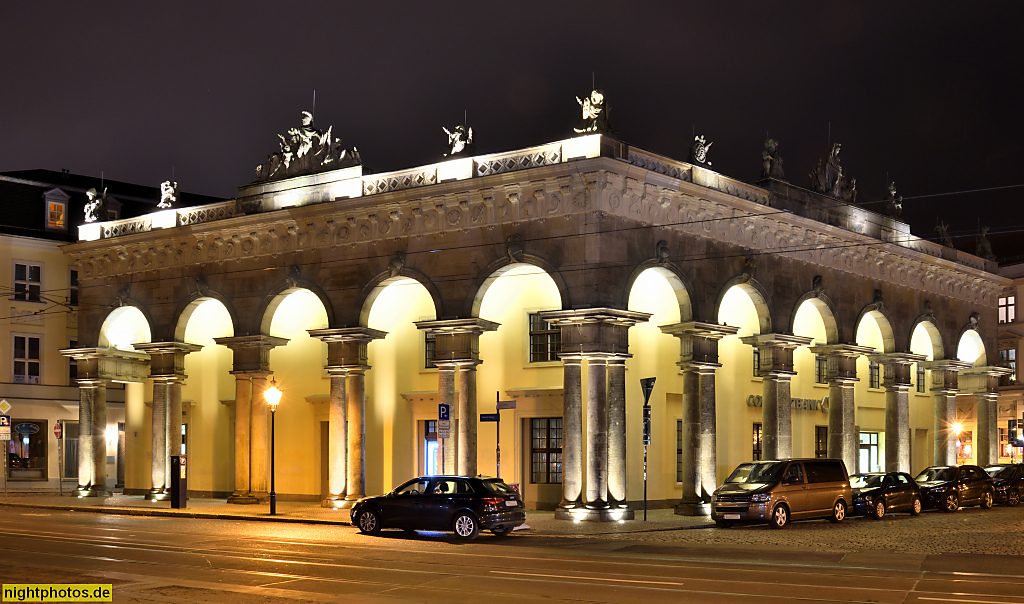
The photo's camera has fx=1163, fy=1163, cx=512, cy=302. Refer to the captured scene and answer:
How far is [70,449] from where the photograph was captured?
172ft

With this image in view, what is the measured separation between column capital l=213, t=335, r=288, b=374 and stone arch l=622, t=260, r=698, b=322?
1184 cm

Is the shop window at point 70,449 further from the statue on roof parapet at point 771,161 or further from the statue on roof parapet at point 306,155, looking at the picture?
the statue on roof parapet at point 771,161

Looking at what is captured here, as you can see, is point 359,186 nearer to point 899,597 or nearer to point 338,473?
point 338,473

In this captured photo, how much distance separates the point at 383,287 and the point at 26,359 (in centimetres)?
2330

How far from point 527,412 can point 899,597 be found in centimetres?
1957

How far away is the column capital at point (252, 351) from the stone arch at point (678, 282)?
1184cm

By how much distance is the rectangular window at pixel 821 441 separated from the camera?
137 ft

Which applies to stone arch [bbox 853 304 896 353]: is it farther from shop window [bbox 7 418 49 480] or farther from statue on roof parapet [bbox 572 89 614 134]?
shop window [bbox 7 418 49 480]

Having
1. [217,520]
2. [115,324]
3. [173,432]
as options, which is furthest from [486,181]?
[115,324]

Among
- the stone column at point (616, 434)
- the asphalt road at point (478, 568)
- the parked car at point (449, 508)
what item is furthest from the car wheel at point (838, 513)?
the parked car at point (449, 508)

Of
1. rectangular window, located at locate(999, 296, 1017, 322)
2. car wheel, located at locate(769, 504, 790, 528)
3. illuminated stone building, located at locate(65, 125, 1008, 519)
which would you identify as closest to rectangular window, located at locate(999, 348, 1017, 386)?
rectangular window, located at locate(999, 296, 1017, 322)

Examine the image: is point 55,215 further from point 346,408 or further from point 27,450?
point 346,408

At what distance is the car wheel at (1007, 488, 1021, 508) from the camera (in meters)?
37.9

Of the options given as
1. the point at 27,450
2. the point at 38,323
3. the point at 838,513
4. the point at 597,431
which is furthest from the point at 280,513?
the point at 27,450
